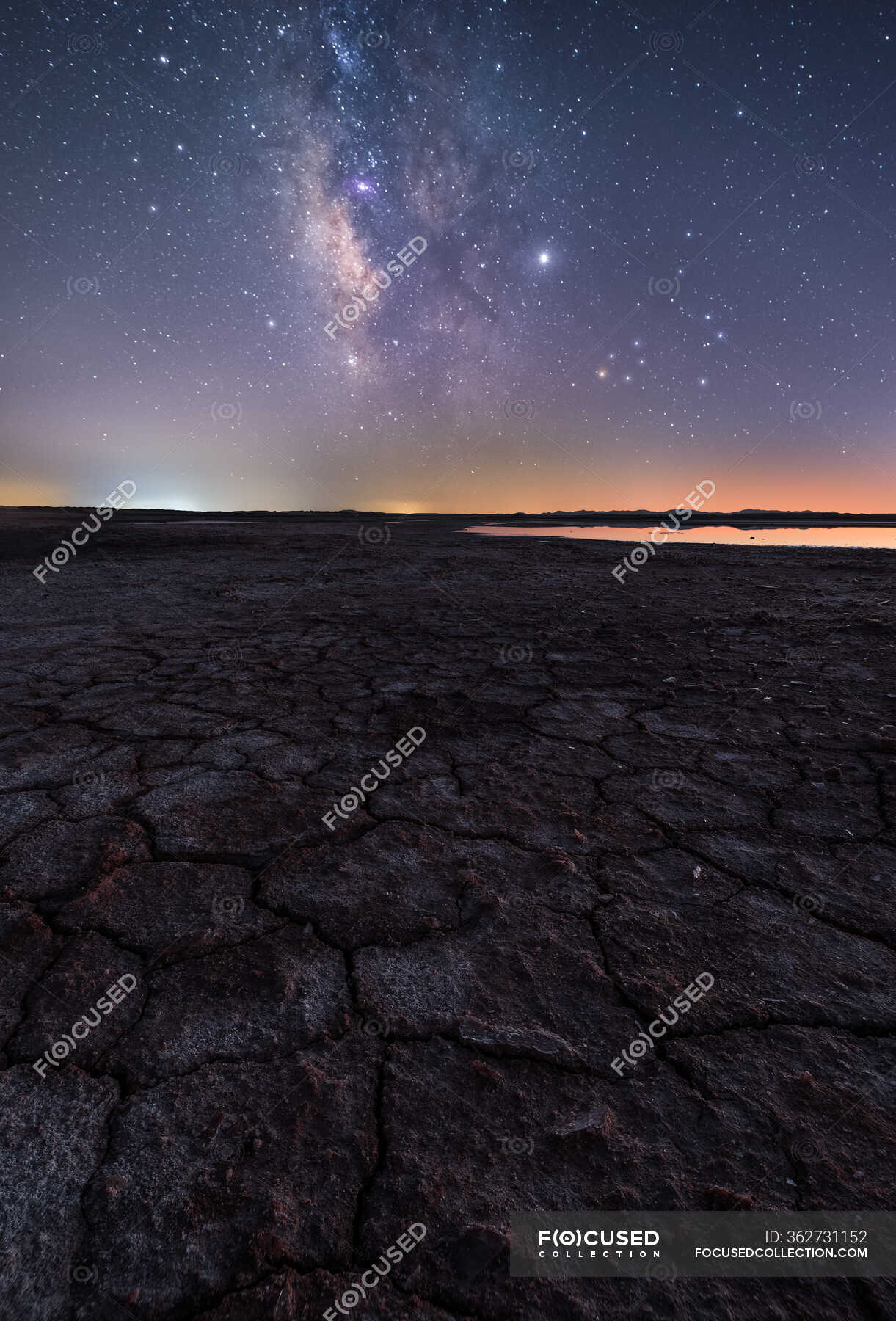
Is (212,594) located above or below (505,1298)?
above

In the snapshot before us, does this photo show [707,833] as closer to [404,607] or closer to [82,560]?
[404,607]

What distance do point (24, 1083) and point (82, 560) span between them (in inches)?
292

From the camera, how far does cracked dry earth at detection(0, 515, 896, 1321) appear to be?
66 centimetres

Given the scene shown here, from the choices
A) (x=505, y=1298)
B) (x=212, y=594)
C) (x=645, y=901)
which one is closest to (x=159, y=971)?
(x=505, y=1298)

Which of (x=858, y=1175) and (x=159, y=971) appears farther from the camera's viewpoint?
(x=159, y=971)

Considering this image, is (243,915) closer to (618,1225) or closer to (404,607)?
(618,1225)

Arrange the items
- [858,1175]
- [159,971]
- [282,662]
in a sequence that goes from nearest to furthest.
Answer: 1. [858,1175]
2. [159,971]
3. [282,662]

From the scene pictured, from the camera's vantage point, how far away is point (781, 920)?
117 cm

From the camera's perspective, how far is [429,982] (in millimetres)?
1019

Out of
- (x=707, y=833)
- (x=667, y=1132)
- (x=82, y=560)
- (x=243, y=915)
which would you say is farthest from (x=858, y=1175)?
(x=82, y=560)

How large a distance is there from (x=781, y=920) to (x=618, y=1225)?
699 millimetres

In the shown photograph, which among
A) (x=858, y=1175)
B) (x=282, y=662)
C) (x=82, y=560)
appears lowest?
(x=858, y=1175)

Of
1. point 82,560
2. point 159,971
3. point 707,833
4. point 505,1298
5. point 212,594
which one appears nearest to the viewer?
point 505,1298

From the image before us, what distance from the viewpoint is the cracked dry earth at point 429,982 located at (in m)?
0.66
